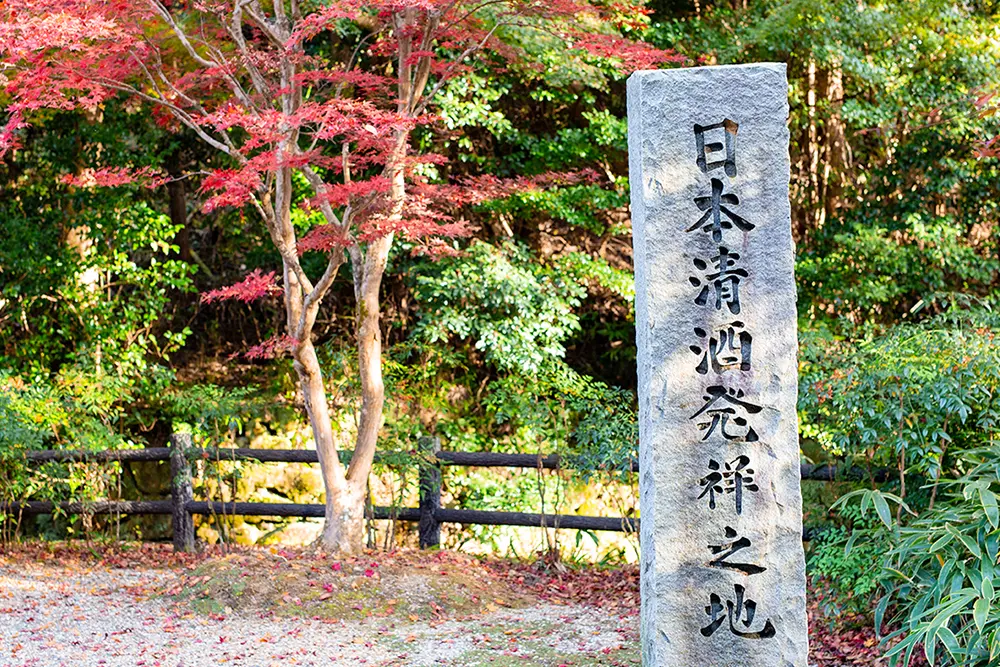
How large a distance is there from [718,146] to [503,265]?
4.90m

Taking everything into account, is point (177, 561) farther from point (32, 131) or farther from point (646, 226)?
point (646, 226)

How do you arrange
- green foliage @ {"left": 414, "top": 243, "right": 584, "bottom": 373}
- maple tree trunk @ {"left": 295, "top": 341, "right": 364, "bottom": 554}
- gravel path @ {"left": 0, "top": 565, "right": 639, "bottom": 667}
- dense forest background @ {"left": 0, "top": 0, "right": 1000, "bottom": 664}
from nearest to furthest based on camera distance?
gravel path @ {"left": 0, "top": 565, "right": 639, "bottom": 667} < maple tree trunk @ {"left": 295, "top": 341, "right": 364, "bottom": 554} < dense forest background @ {"left": 0, "top": 0, "right": 1000, "bottom": 664} < green foliage @ {"left": 414, "top": 243, "right": 584, "bottom": 373}

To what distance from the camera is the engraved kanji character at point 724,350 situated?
3.57 metres

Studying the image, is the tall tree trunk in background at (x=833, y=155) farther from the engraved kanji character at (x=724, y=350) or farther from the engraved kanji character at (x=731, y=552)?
the engraved kanji character at (x=731, y=552)

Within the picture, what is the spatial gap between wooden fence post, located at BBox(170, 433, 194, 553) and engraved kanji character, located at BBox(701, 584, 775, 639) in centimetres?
536

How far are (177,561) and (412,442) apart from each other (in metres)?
1.94

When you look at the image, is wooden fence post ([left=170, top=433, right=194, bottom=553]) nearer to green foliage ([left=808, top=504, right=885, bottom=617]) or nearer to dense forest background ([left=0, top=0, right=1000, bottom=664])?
dense forest background ([left=0, top=0, right=1000, bottom=664])

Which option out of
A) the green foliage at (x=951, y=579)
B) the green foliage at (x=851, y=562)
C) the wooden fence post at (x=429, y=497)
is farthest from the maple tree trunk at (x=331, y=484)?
the green foliage at (x=951, y=579)

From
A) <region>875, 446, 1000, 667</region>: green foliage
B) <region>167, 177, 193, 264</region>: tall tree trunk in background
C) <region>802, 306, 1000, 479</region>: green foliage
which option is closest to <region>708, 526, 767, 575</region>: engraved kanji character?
<region>875, 446, 1000, 667</region>: green foliage

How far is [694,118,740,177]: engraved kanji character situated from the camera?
3.59 m

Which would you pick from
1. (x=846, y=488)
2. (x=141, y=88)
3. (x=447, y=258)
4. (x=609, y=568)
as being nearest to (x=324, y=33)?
(x=141, y=88)

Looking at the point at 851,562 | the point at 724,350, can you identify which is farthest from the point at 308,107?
the point at 851,562

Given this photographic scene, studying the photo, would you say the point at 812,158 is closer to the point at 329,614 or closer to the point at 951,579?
the point at 951,579

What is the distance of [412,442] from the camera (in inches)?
303
